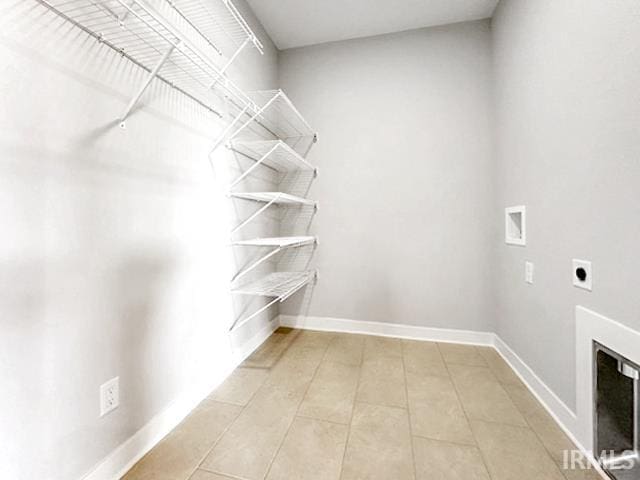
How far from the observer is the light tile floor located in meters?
1.07

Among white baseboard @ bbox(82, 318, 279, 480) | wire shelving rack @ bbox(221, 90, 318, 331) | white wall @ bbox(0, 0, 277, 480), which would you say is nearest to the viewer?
white wall @ bbox(0, 0, 277, 480)

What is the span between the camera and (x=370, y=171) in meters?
2.37

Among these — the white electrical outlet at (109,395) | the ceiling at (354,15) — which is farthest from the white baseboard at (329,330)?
the ceiling at (354,15)

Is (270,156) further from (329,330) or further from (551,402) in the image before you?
(551,402)

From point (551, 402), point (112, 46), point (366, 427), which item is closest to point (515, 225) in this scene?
point (551, 402)

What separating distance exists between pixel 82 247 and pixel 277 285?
1203mm

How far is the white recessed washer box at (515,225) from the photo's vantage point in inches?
65.6

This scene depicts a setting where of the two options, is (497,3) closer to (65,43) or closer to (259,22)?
(259,22)

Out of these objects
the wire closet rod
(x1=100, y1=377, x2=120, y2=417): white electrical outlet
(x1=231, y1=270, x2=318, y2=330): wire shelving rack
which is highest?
the wire closet rod

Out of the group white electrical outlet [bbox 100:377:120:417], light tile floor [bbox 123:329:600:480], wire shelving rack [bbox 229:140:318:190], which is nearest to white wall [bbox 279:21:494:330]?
wire shelving rack [bbox 229:140:318:190]

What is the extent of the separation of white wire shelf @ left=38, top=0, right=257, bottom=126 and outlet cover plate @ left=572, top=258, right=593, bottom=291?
5.76 feet

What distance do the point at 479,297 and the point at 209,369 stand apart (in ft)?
6.64

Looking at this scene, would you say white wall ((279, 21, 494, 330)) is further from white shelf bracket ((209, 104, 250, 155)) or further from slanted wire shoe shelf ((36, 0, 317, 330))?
white shelf bracket ((209, 104, 250, 155))

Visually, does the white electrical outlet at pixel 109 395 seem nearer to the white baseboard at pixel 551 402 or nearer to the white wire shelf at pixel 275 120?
the white wire shelf at pixel 275 120
